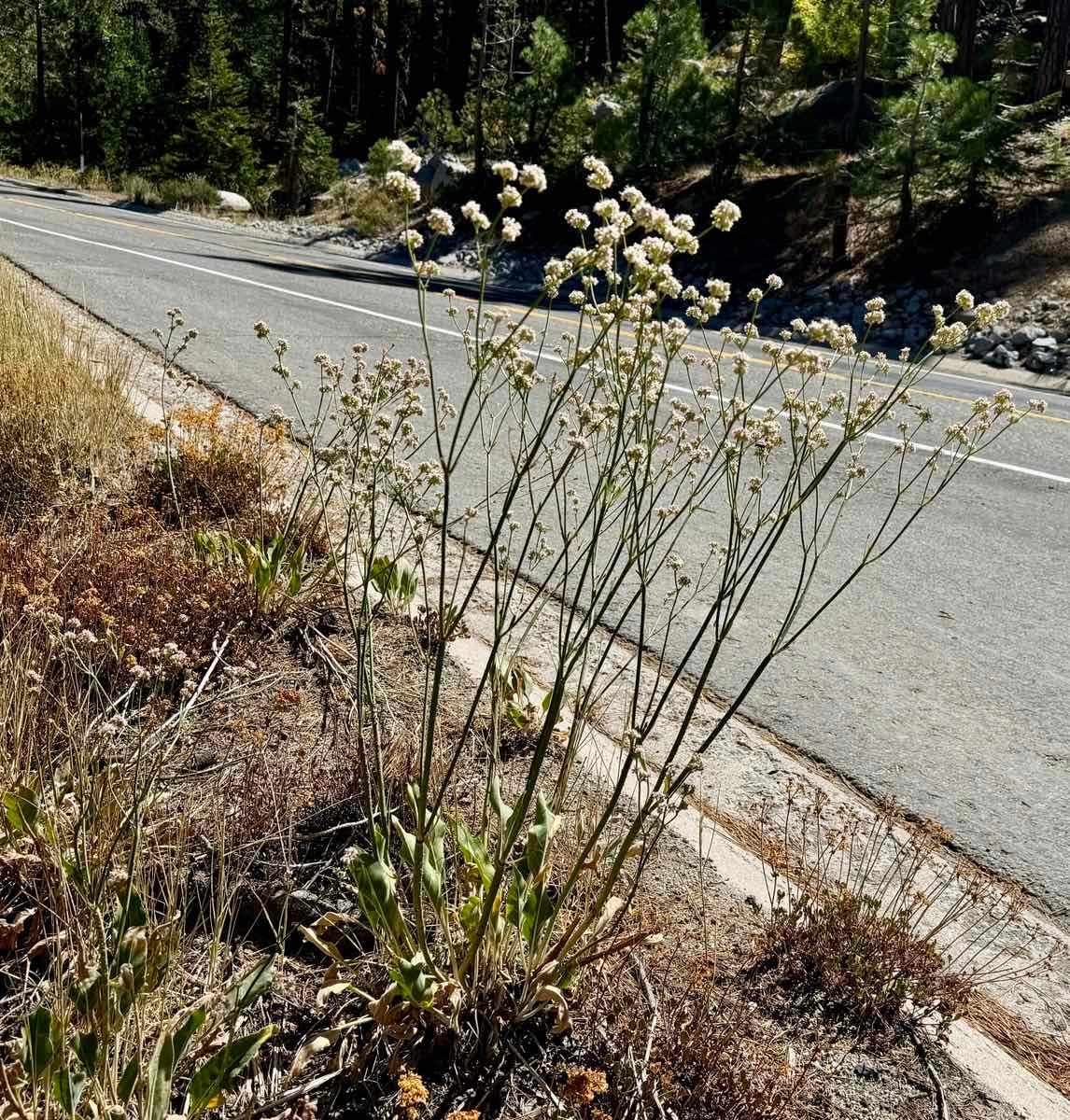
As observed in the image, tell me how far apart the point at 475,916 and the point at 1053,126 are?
2064cm

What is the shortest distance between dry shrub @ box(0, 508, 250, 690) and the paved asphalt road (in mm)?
1836

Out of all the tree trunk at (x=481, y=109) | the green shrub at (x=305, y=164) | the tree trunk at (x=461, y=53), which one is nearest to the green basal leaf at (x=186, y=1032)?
the tree trunk at (x=481, y=109)

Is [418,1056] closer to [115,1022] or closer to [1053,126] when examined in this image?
[115,1022]

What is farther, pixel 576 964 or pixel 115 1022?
pixel 576 964

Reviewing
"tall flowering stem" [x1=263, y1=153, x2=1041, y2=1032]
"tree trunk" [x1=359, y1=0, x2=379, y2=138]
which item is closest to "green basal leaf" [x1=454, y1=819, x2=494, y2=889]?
"tall flowering stem" [x1=263, y1=153, x2=1041, y2=1032]

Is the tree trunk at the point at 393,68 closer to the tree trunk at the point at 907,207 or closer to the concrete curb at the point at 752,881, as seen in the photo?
the tree trunk at the point at 907,207

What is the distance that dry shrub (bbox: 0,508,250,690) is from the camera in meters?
3.01

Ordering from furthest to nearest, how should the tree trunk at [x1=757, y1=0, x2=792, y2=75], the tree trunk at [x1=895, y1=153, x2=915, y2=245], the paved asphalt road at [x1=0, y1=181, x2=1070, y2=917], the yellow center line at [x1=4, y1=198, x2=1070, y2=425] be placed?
the tree trunk at [x1=757, y1=0, x2=792, y2=75], the tree trunk at [x1=895, y1=153, x2=915, y2=245], the yellow center line at [x1=4, y1=198, x2=1070, y2=425], the paved asphalt road at [x1=0, y1=181, x2=1070, y2=917]

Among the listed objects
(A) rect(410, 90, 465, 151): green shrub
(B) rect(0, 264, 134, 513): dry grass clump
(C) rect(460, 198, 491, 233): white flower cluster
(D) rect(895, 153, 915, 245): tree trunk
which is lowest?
(B) rect(0, 264, 134, 513): dry grass clump

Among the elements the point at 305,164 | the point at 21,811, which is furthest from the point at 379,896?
the point at 305,164

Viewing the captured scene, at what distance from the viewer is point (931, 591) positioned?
4930 mm

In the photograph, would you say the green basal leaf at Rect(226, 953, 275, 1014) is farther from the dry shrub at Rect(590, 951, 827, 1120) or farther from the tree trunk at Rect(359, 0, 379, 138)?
the tree trunk at Rect(359, 0, 379, 138)

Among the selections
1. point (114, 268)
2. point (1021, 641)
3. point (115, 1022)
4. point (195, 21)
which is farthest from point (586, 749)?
point (195, 21)

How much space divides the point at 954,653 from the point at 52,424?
3.88 m
